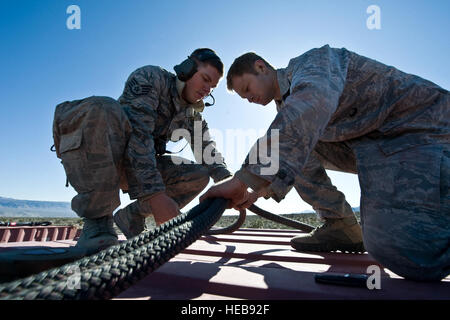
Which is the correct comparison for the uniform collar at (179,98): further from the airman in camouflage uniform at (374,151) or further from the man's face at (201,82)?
the airman in camouflage uniform at (374,151)

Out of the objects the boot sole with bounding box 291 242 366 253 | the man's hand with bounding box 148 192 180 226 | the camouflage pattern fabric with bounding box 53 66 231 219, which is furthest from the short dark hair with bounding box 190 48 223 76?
the boot sole with bounding box 291 242 366 253

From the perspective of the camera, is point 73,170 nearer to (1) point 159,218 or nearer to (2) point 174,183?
(1) point 159,218

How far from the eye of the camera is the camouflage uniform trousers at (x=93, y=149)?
5.30 feet

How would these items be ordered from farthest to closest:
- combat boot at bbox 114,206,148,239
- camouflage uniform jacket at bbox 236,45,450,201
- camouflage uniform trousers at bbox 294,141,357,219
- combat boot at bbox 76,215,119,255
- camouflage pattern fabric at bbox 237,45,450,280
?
1. combat boot at bbox 114,206,148,239
2. camouflage uniform trousers at bbox 294,141,357,219
3. combat boot at bbox 76,215,119,255
4. camouflage uniform jacket at bbox 236,45,450,201
5. camouflage pattern fabric at bbox 237,45,450,280

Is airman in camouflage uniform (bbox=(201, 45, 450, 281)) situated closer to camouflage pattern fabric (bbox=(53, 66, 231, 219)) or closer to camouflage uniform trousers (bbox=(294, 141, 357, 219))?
camouflage uniform trousers (bbox=(294, 141, 357, 219))

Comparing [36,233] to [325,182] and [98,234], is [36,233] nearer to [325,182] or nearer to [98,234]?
[98,234]

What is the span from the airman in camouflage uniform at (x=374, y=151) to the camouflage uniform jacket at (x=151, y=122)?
0.66 m

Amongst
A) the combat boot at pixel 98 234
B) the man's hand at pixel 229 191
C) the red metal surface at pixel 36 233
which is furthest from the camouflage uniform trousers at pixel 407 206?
the red metal surface at pixel 36 233

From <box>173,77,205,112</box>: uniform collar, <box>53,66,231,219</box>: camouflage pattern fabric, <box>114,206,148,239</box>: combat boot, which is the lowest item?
<box>114,206,148,239</box>: combat boot

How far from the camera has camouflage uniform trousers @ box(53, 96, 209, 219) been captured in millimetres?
1614

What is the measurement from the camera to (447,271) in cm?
99

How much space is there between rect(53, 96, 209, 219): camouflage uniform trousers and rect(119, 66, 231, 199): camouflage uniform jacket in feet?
0.28

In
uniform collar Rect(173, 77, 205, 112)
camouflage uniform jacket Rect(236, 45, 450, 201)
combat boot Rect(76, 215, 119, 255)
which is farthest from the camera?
uniform collar Rect(173, 77, 205, 112)
